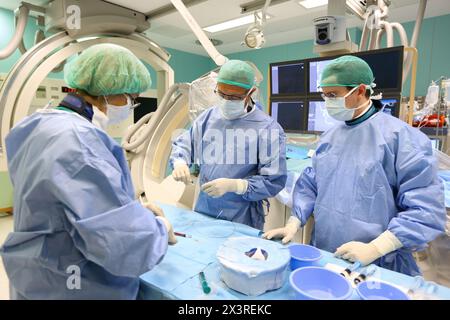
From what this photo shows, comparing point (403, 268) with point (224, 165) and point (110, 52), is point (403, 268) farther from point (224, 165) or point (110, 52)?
point (110, 52)

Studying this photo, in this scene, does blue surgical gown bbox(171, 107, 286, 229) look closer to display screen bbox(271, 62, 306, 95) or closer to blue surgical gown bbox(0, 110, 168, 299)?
→ blue surgical gown bbox(0, 110, 168, 299)

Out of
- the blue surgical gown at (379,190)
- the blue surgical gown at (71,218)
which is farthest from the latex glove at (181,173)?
the blue surgical gown at (71,218)

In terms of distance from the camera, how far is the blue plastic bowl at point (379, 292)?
73cm

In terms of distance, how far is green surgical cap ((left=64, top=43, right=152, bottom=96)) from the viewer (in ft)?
2.81

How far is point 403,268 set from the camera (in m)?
1.08

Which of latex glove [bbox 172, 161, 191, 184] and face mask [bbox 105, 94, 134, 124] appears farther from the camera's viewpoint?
latex glove [bbox 172, 161, 191, 184]

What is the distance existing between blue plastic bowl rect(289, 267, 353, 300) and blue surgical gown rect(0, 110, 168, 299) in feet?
1.24

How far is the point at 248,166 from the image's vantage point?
143 centimetres

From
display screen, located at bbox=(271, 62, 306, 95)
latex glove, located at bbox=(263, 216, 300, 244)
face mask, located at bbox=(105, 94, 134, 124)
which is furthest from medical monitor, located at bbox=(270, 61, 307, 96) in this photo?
face mask, located at bbox=(105, 94, 134, 124)

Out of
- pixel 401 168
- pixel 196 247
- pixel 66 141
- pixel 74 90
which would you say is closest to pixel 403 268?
pixel 401 168

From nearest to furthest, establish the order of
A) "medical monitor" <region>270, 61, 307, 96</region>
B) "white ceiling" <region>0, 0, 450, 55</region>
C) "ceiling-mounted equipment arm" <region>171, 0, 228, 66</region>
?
1. "ceiling-mounted equipment arm" <region>171, 0, 228, 66</region>
2. "medical monitor" <region>270, 61, 307, 96</region>
3. "white ceiling" <region>0, 0, 450, 55</region>

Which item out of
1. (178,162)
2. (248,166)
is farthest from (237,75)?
(178,162)

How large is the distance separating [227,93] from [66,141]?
2.96ft

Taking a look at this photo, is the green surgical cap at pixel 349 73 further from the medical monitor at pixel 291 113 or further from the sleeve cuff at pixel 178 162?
the medical monitor at pixel 291 113
